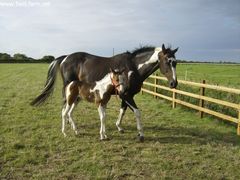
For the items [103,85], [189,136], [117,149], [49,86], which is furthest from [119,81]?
[49,86]

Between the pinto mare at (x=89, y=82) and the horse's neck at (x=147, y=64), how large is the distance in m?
0.39

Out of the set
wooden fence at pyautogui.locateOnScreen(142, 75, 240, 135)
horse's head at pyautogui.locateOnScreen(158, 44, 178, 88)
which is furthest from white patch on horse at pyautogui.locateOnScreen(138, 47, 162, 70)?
wooden fence at pyautogui.locateOnScreen(142, 75, 240, 135)

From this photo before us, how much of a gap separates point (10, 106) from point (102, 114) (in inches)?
227

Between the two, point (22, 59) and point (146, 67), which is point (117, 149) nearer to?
point (146, 67)

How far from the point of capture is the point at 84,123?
850cm

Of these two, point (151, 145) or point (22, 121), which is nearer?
point (151, 145)

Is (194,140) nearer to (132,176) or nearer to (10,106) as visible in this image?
(132,176)

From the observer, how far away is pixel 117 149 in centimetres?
613

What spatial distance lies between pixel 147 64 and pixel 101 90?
1.28 meters

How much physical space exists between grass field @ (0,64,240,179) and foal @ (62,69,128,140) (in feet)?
2.10

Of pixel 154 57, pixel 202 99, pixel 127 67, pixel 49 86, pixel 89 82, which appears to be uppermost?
pixel 154 57

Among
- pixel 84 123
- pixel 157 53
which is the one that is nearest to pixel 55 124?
pixel 84 123

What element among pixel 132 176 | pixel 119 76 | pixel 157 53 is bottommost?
pixel 132 176

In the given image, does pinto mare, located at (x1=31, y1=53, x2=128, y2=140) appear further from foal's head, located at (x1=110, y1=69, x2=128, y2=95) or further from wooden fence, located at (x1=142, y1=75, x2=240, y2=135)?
wooden fence, located at (x1=142, y1=75, x2=240, y2=135)
